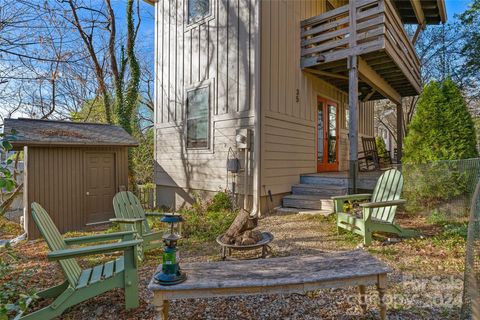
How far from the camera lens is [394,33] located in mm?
6547

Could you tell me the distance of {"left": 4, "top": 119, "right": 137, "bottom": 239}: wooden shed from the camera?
627cm

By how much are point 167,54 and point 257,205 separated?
209 inches

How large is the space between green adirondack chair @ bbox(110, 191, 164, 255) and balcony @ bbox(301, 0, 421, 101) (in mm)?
5248

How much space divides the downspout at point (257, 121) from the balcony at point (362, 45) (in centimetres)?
168

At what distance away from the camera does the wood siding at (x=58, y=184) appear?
6.24 m

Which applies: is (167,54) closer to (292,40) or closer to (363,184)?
(292,40)

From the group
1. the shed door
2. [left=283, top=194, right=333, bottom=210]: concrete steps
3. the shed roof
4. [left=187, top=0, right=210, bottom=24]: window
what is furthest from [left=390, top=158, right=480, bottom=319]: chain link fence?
the shed door

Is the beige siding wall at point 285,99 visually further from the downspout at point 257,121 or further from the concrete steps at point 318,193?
the concrete steps at point 318,193

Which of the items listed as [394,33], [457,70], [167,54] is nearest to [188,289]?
[394,33]

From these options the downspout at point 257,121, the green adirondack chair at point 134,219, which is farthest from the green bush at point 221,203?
the green adirondack chair at point 134,219

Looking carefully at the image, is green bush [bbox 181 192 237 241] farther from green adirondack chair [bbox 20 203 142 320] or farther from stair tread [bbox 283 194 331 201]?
green adirondack chair [bbox 20 203 142 320]

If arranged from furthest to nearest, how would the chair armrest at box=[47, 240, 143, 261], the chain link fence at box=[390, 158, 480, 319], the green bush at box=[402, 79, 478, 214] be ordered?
1. the green bush at box=[402, 79, 478, 214]
2. the chain link fence at box=[390, 158, 480, 319]
3. the chair armrest at box=[47, 240, 143, 261]

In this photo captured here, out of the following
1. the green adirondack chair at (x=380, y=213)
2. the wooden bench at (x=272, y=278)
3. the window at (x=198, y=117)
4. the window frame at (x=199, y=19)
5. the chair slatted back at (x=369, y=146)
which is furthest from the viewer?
the chair slatted back at (x=369, y=146)

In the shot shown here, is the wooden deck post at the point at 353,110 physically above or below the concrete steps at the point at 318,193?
above
